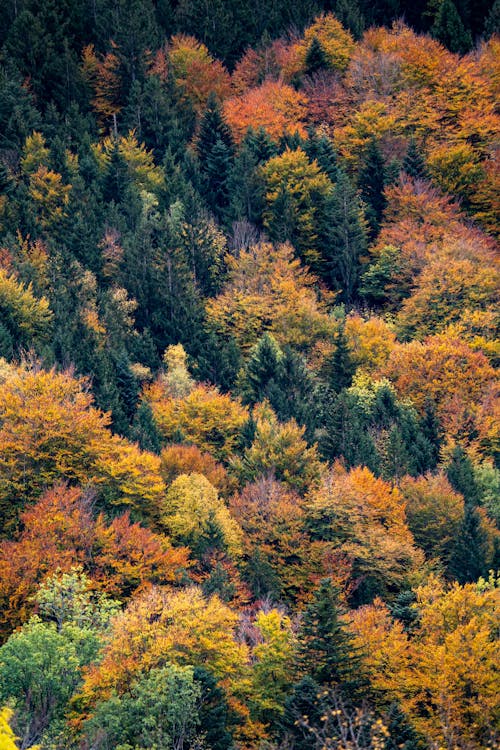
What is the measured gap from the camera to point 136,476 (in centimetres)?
6962

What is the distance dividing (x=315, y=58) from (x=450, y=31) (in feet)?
48.3

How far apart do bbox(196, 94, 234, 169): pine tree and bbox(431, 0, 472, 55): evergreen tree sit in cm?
2636

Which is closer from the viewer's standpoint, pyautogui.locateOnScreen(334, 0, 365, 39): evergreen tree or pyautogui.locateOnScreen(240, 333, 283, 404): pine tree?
pyautogui.locateOnScreen(240, 333, 283, 404): pine tree

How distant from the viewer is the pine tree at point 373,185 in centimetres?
10906

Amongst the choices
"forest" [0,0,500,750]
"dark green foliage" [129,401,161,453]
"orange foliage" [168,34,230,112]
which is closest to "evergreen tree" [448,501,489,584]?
"forest" [0,0,500,750]

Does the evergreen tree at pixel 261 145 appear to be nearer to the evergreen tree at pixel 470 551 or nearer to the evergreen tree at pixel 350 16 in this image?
the evergreen tree at pixel 350 16

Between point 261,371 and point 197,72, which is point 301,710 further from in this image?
point 197,72

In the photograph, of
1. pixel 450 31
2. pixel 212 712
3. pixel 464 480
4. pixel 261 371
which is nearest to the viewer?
pixel 212 712

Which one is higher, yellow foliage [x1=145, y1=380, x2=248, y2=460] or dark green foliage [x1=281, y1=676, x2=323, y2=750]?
yellow foliage [x1=145, y1=380, x2=248, y2=460]

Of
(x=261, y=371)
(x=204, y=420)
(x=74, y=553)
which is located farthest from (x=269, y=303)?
(x=74, y=553)

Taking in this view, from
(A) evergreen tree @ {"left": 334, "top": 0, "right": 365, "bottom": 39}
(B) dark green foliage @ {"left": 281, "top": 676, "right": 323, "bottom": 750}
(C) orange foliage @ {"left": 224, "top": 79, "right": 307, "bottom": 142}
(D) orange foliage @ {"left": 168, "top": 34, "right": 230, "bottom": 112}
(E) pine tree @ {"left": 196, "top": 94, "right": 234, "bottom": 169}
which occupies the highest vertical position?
(A) evergreen tree @ {"left": 334, "top": 0, "right": 365, "bottom": 39}

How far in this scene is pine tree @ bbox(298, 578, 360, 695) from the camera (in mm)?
51125

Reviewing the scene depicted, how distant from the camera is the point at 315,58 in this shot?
4833 inches

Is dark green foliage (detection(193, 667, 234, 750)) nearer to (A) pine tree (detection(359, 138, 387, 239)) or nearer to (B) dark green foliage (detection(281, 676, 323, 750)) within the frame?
(B) dark green foliage (detection(281, 676, 323, 750))
